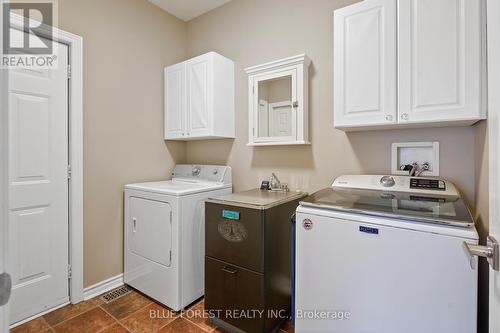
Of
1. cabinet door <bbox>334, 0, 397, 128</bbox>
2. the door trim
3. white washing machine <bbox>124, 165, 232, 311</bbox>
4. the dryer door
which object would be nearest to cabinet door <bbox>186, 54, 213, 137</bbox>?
white washing machine <bbox>124, 165, 232, 311</bbox>

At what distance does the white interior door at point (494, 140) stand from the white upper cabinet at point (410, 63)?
761 mm


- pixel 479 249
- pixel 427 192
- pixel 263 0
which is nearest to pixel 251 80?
pixel 263 0

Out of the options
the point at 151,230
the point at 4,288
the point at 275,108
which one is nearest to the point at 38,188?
the point at 151,230

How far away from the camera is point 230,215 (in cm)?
169

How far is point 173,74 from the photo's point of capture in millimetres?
2674

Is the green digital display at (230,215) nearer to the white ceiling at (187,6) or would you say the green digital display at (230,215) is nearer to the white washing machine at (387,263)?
the white washing machine at (387,263)

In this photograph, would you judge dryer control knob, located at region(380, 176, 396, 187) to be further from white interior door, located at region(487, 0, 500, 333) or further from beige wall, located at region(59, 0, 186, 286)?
beige wall, located at region(59, 0, 186, 286)

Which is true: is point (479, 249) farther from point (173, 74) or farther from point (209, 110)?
point (173, 74)

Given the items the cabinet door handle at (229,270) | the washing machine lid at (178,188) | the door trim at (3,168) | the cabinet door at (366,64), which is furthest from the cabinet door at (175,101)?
the door trim at (3,168)

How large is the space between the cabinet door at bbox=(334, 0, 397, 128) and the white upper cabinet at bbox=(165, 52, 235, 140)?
1.16 metres

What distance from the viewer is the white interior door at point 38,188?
1.80m

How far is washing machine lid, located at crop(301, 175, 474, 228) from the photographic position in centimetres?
110

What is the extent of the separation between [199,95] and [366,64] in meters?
1.52

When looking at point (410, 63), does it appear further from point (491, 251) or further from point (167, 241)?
point (167, 241)
